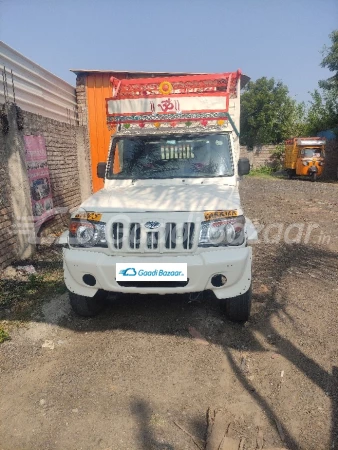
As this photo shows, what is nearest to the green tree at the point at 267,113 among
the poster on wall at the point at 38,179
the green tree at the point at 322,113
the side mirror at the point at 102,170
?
the green tree at the point at 322,113

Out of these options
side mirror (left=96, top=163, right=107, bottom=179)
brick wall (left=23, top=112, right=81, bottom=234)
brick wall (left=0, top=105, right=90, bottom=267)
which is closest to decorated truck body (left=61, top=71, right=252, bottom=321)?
side mirror (left=96, top=163, right=107, bottom=179)

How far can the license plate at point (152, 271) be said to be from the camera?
3147 mm

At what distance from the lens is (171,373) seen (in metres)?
2.90

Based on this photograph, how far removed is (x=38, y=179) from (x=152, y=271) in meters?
4.34

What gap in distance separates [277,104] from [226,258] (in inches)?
1458

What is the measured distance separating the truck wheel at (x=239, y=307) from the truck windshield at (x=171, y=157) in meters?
1.57

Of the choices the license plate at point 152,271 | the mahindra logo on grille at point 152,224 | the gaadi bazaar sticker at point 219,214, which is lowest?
the license plate at point 152,271

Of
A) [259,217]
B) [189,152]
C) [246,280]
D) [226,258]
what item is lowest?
[259,217]

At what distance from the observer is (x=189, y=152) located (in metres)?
4.48

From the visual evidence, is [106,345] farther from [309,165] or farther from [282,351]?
[309,165]

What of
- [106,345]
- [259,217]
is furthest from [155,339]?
[259,217]

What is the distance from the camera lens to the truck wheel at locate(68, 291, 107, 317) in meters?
3.65

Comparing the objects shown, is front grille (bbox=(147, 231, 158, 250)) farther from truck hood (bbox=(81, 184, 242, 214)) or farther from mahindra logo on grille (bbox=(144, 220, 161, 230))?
truck hood (bbox=(81, 184, 242, 214))

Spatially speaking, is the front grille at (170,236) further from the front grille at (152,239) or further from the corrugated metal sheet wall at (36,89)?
the corrugated metal sheet wall at (36,89)
